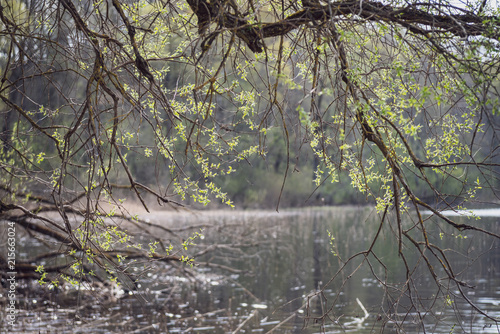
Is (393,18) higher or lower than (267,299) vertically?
higher

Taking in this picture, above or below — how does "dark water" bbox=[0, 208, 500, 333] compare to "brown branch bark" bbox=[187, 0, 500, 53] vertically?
below

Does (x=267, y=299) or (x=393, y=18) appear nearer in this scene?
(x=393, y=18)

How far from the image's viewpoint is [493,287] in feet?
38.9

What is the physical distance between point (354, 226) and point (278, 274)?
11.0 metres

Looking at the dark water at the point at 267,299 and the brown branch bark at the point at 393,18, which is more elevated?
the brown branch bark at the point at 393,18

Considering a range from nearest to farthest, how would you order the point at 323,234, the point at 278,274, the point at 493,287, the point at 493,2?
the point at 493,2, the point at 493,287, the point at 278,274, the point at 323,234

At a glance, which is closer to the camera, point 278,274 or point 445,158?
point 445,158

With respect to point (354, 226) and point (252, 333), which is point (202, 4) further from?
point (354, 226)

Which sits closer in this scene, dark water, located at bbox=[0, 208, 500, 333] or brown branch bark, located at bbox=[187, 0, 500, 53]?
brown branch bark, located at bbox=[187, 0, 500, 53]

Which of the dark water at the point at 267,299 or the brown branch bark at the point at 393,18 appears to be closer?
the brown branch bark at the point at 393,18

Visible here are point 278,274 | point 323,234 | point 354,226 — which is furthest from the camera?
point 354,226

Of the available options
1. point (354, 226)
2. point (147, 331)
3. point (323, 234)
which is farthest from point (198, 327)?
point (354, 226)

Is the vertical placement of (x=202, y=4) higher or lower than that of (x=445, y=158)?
higher

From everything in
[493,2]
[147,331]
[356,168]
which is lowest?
[147,331]
